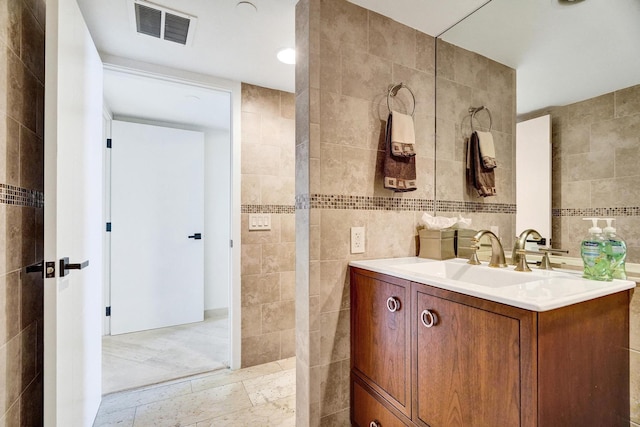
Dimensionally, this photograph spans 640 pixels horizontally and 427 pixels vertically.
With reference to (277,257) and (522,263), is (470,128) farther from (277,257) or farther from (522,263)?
(277,257)

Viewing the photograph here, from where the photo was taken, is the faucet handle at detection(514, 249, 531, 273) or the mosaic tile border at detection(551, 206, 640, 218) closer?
the mosaic tile border at detection(551, 206, 640, 218)

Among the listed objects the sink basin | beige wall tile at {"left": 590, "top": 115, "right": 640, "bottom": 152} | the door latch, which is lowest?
the sink basin

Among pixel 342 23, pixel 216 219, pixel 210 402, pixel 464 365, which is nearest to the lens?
pixel 464 365

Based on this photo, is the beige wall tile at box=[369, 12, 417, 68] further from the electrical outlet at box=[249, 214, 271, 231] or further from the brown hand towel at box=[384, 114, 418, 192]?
the electrical outlet at box=[249, 214, 271, 231]

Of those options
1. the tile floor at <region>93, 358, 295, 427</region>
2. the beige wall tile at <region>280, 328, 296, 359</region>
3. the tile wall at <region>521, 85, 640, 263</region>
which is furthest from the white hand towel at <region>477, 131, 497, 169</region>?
the beige wall tile at <region>280, 328, 296, 359</region>

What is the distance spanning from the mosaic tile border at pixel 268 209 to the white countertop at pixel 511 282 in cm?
115

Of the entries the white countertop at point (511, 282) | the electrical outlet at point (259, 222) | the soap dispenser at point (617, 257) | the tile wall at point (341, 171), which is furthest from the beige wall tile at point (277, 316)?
the soap dispenser at point (617, 257)

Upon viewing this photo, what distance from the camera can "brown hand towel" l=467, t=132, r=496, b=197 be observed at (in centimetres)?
165

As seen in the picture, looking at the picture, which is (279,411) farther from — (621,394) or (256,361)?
(621,394)

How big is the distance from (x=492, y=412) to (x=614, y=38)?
1.37 metres

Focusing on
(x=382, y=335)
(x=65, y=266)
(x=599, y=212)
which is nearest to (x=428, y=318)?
(x=382, y=335)

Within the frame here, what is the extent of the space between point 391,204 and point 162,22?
1.61 meters

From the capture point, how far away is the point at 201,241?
11.3 feet

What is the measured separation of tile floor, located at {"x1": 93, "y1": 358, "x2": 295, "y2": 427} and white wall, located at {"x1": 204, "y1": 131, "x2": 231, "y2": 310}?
4.87 feet
